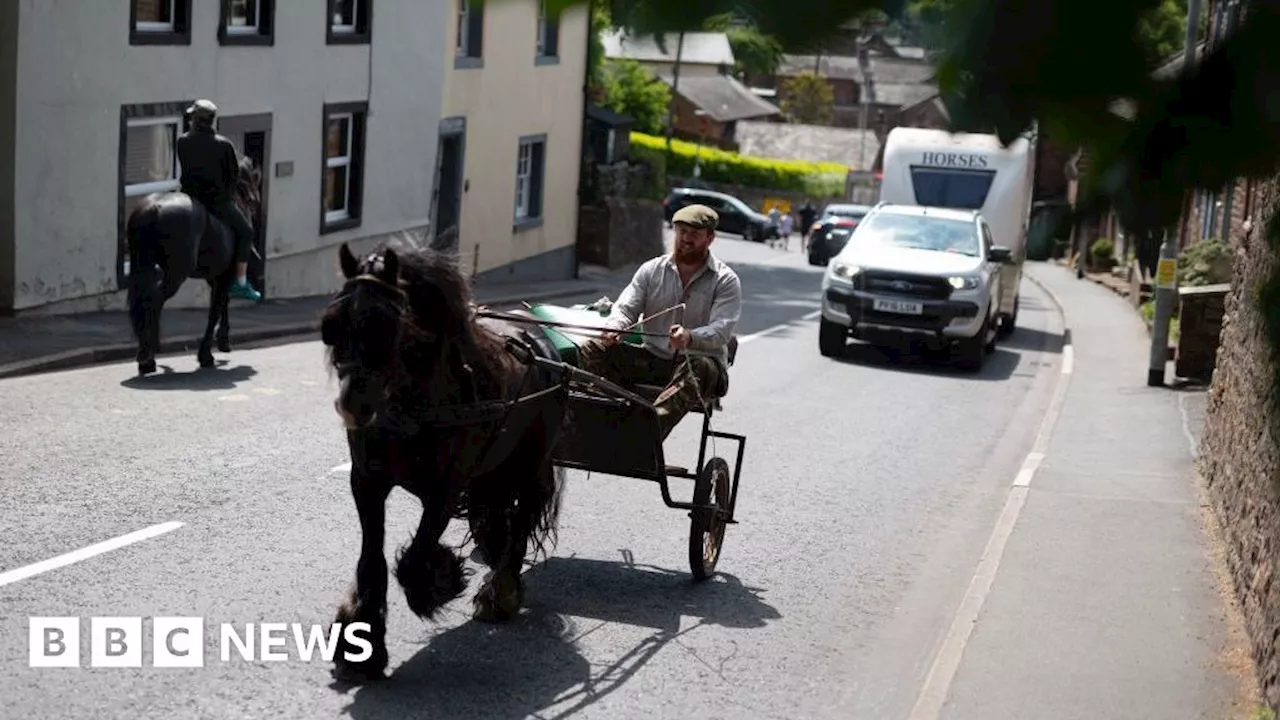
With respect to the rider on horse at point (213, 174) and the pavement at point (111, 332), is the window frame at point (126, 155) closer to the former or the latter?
the pavement at point (111, 332)

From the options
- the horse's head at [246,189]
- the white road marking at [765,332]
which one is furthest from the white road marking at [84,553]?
the white road marking at [765,332]

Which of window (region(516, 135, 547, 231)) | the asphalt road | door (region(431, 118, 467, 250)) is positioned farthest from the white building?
window (region(516, 135, 547, 231))

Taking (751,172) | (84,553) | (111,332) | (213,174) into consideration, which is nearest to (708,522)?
(84,553)

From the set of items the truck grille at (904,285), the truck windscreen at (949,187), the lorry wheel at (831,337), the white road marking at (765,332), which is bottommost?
the white road marking at (765,332)

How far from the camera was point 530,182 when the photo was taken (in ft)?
120

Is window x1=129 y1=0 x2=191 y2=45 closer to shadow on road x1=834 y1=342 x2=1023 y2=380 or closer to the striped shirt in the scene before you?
shadow on road x1=834 y1=342 x2=1023 y2=380

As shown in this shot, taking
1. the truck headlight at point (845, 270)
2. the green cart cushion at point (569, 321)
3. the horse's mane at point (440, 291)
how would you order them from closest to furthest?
the horse's mane at point (440, 291) → the green cart cushion at point (569, 321) → the truck headlight at point (845, 270)

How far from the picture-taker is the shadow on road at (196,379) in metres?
14.9

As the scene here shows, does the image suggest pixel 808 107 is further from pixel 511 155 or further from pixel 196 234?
pixel 196 234

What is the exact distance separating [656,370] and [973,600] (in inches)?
81.8

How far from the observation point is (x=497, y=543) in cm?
852

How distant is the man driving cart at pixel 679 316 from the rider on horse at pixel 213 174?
22.2 feet

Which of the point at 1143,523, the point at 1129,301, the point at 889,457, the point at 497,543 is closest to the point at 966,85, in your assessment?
the point at 497,543

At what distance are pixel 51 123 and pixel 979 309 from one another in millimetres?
10787
